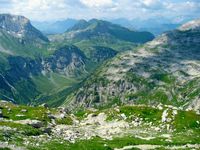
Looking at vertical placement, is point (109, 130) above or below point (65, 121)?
above

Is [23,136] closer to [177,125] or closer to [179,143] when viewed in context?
[179,143]

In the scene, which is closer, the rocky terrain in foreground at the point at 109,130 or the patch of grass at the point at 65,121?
the rocky terrain in foreground at the point at 109,130

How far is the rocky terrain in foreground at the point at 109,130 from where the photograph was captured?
6219cm

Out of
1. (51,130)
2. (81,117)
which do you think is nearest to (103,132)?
(51,130)

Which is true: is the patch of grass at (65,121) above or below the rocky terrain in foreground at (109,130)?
below

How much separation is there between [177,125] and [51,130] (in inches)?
1009

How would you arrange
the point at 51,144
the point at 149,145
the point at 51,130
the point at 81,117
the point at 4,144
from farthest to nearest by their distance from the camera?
the point at 81,117 → the point at 51,130 → the point at 149,145 → the point at 51,144 → the point at 4,144

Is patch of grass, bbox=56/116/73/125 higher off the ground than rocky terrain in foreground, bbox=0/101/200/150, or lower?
lower

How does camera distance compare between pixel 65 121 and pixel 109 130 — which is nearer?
pixel 109 130

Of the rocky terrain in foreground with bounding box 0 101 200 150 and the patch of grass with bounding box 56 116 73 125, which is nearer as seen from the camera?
the rocky terrain in foreground with bounding box 0 101 200 150

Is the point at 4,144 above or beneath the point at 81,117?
above

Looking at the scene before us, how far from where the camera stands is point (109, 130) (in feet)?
273

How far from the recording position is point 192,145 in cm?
6506

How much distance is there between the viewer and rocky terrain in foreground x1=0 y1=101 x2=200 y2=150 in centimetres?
6219
